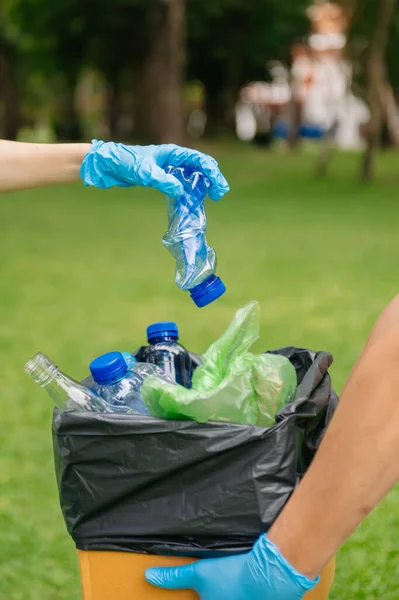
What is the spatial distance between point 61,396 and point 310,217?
9.47m

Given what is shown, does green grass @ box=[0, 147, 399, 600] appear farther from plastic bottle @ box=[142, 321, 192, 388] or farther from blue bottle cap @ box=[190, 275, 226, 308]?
blue bottle cap @ box=[190, 275, 226, 308]

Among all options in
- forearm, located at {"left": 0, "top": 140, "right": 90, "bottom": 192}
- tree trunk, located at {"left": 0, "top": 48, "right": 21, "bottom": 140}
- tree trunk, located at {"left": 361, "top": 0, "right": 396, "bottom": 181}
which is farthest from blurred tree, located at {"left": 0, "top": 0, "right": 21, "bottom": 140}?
forearm, located at {"left": 0, "top": 140, "right": 90, "bottom": 192}

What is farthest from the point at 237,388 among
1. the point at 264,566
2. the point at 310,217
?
the point at 310,217

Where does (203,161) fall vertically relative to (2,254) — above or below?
above

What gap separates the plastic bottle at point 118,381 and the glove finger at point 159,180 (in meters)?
0.32

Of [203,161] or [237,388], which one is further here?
[203,161]

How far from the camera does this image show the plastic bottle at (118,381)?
1.66 meters

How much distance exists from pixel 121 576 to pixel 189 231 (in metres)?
0.66

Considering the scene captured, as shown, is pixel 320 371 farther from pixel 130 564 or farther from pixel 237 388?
pixel 130 564

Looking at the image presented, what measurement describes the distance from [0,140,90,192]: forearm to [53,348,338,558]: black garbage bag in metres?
0.55

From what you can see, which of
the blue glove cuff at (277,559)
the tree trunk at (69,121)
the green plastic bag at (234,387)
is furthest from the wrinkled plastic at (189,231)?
the tree trunk at (69,121)

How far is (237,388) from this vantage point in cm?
159

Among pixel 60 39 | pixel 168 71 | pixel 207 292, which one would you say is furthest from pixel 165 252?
pixel 60 39

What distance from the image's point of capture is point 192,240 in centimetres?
173
